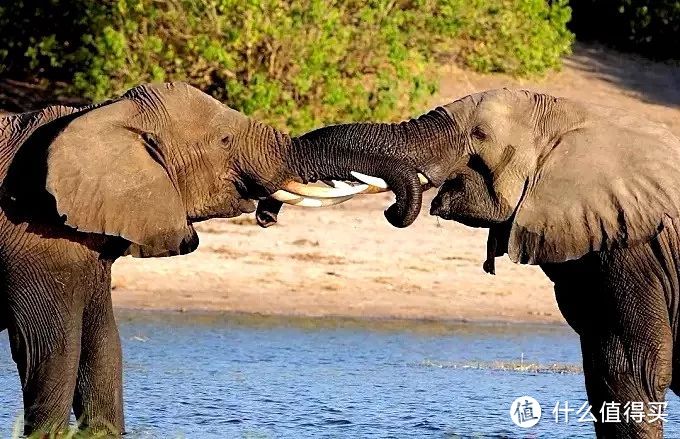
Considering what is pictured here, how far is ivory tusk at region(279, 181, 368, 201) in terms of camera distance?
23.5ft

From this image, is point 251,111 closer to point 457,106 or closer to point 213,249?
point 213,249

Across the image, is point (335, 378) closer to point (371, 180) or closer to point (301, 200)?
point (301, 200)

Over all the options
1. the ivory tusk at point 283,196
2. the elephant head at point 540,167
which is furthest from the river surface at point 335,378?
the elephant head at point 540,167

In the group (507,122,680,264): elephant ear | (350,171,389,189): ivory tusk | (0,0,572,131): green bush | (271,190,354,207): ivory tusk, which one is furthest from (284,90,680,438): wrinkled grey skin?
(0,0,572,131): green bush

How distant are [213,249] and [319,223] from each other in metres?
1.11

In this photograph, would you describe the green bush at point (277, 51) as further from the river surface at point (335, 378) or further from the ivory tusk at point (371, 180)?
the ivory tusk at point (371, 180)

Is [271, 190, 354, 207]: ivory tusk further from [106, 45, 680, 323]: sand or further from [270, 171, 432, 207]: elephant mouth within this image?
[106, 45, 680, 323]: sand

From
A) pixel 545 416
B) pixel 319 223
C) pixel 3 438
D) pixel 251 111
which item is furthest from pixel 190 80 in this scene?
pixel 3 438

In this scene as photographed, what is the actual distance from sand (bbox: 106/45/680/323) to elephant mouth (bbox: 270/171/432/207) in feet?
17.3

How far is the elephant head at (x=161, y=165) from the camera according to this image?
7219 mm

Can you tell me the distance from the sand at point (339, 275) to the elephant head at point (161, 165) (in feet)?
17.3

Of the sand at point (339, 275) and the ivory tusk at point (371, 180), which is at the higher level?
the ivory tusk at point (371, 180)

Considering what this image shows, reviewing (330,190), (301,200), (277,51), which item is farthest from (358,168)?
(277,51)

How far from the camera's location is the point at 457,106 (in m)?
7.20
